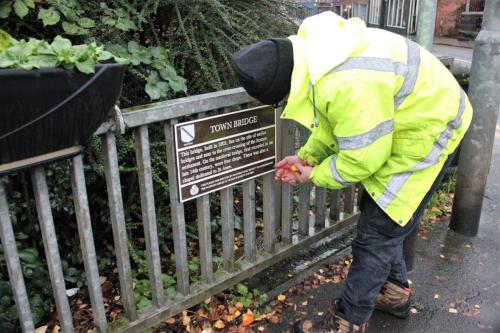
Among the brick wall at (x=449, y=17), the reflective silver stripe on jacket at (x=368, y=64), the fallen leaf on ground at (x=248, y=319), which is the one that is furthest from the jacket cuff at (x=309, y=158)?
the brick wall at (x=449, y=17)

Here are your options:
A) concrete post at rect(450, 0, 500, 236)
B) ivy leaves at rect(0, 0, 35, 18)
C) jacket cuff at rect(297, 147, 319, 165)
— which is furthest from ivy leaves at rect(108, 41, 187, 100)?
concrete post at rect(450, 0, 500, 236)

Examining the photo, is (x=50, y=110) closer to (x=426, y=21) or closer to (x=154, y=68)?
(x=154, y=68)

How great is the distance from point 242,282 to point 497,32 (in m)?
2.27

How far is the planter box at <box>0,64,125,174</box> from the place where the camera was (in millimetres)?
1484

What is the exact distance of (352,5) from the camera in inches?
1447

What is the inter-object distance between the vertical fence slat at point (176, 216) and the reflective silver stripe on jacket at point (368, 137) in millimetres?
754

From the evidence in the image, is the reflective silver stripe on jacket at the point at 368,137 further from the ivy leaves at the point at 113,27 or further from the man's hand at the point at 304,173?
the ivy leaves at the point at 113,27

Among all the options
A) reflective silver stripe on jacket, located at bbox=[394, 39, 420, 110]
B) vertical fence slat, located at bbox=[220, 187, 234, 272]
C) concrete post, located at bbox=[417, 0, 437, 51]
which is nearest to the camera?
reflective silver stripe on jacket, located at bbox=[394, 39, 420, 110]

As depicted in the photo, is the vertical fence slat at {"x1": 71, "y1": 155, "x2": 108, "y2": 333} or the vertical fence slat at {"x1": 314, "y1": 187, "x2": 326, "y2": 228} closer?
the vertical fence slat at {"x1": 71, "y1": 155, "x2": 108, "y2": 333}

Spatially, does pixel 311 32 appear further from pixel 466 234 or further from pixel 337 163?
pixel 466 234

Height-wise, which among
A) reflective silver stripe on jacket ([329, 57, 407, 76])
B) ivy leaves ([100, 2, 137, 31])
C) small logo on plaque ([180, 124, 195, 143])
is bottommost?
small logo on plaque ([180, 124, 195, 143])

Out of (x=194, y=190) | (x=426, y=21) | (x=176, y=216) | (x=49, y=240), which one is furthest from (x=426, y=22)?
(x=49, y=240)

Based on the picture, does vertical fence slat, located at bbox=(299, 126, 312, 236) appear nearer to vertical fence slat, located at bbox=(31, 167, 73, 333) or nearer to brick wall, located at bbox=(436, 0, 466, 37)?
vertical fence slat, located at bbox=(31, 167, 73, 333)

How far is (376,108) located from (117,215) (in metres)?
1.17
